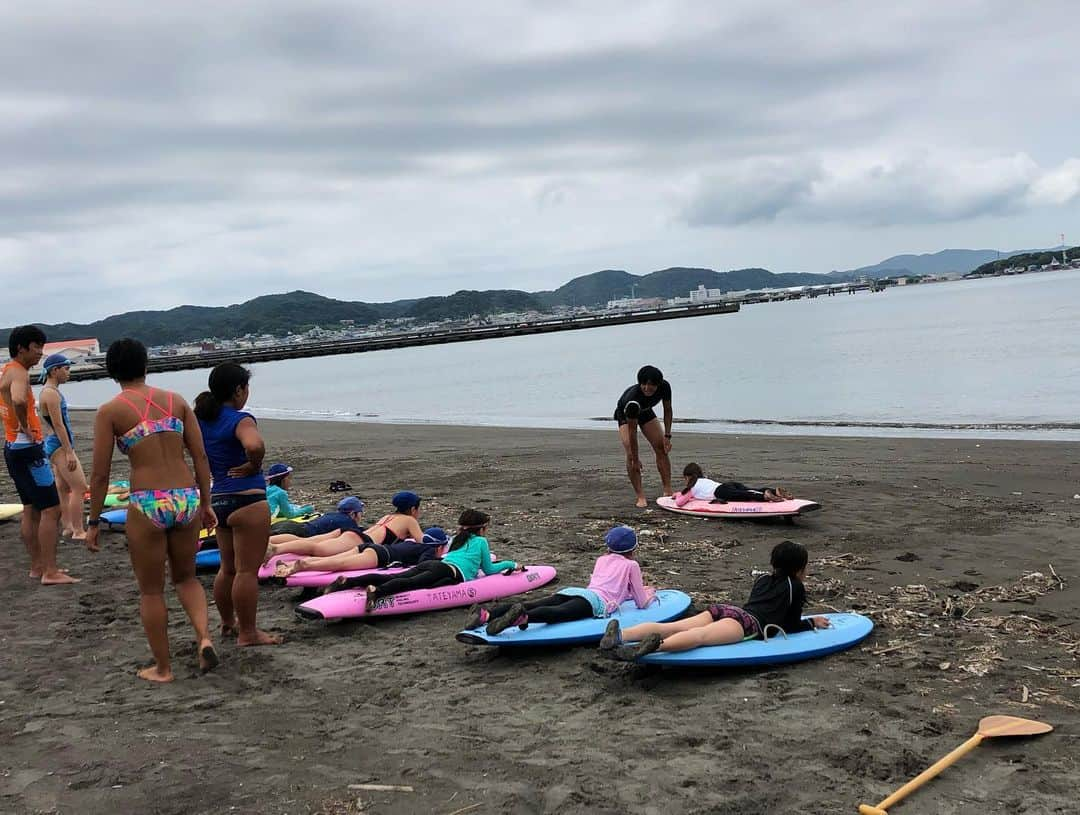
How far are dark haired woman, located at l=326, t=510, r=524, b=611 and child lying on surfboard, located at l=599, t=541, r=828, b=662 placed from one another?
6.94 feet

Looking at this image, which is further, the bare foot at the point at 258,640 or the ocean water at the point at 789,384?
the ocean water at the point at 789,384

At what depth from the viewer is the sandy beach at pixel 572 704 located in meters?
4.11

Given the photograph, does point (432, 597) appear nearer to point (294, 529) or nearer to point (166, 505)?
point (294, 529)

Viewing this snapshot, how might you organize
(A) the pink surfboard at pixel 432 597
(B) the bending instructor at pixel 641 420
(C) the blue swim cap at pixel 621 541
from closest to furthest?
(C) the blue swim cap at pixel 621 541 → (A) the pink surfboard at pixel 432 597 → (B) the bending instructor at pixel 641 420

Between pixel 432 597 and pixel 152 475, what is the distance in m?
2.69

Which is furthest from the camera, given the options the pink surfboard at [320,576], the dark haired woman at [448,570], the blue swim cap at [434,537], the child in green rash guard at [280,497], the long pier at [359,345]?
the long pier at [359,345]

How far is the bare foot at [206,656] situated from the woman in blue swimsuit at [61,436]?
3.35 m

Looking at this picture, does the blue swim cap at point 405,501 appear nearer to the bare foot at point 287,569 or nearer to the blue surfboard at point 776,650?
the bare foot at point 287,569

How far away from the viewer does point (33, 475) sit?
25.2 ft

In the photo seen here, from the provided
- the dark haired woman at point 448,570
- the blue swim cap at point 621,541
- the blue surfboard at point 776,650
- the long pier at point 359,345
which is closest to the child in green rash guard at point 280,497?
the dark haired woman at point 448,570

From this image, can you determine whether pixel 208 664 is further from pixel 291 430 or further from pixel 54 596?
pixel 291 430

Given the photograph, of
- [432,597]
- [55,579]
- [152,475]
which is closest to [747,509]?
[432,597]

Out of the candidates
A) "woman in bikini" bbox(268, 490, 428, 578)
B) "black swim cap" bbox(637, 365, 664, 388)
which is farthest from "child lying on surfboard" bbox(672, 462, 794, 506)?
"woman in bikini" bbox(268, 490, 428, 578)

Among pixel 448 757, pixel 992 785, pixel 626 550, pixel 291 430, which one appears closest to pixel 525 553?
pixel 626 550
